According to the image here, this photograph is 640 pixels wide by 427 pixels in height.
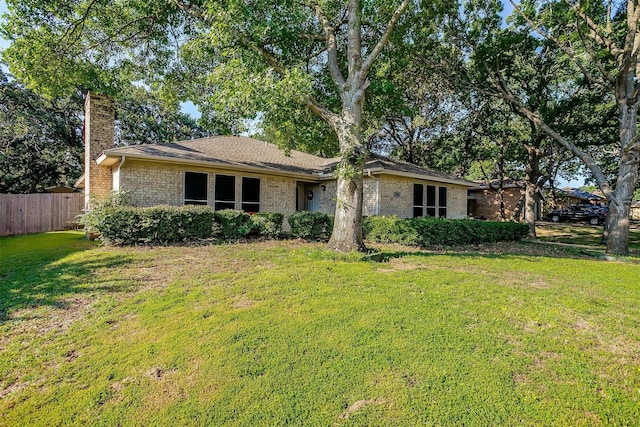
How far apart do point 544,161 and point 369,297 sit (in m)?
26.3

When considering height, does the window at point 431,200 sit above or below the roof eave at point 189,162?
below

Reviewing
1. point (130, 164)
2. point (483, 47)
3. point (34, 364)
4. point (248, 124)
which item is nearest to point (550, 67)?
point (483, 47)

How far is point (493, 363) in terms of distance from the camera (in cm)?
304

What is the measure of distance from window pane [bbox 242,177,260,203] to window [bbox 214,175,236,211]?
446 millimetres

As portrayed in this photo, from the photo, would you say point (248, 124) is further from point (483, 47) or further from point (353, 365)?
point (483, 47)

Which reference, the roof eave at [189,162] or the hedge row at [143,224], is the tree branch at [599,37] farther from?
the hedge row at [143,224]

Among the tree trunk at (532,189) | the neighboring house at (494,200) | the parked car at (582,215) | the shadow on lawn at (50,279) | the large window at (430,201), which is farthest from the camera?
the neighboring house at (494,200)

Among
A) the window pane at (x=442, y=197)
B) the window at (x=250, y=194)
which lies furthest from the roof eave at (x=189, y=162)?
the window pane at (x=442, y=197)

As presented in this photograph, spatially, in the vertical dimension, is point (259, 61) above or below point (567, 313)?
above

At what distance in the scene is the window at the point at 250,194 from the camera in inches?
516

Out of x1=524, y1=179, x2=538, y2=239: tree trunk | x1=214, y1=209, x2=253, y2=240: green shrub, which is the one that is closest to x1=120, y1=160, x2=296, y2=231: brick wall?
x1=214, y1=209, x2=253, y2=240: green shrub

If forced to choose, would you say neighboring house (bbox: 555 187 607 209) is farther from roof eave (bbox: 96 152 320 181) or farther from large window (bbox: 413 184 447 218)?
roof eave (bbox: 96 152 320 181)

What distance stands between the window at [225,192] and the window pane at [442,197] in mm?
9746

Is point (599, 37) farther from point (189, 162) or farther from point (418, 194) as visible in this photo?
point (189, 162)
